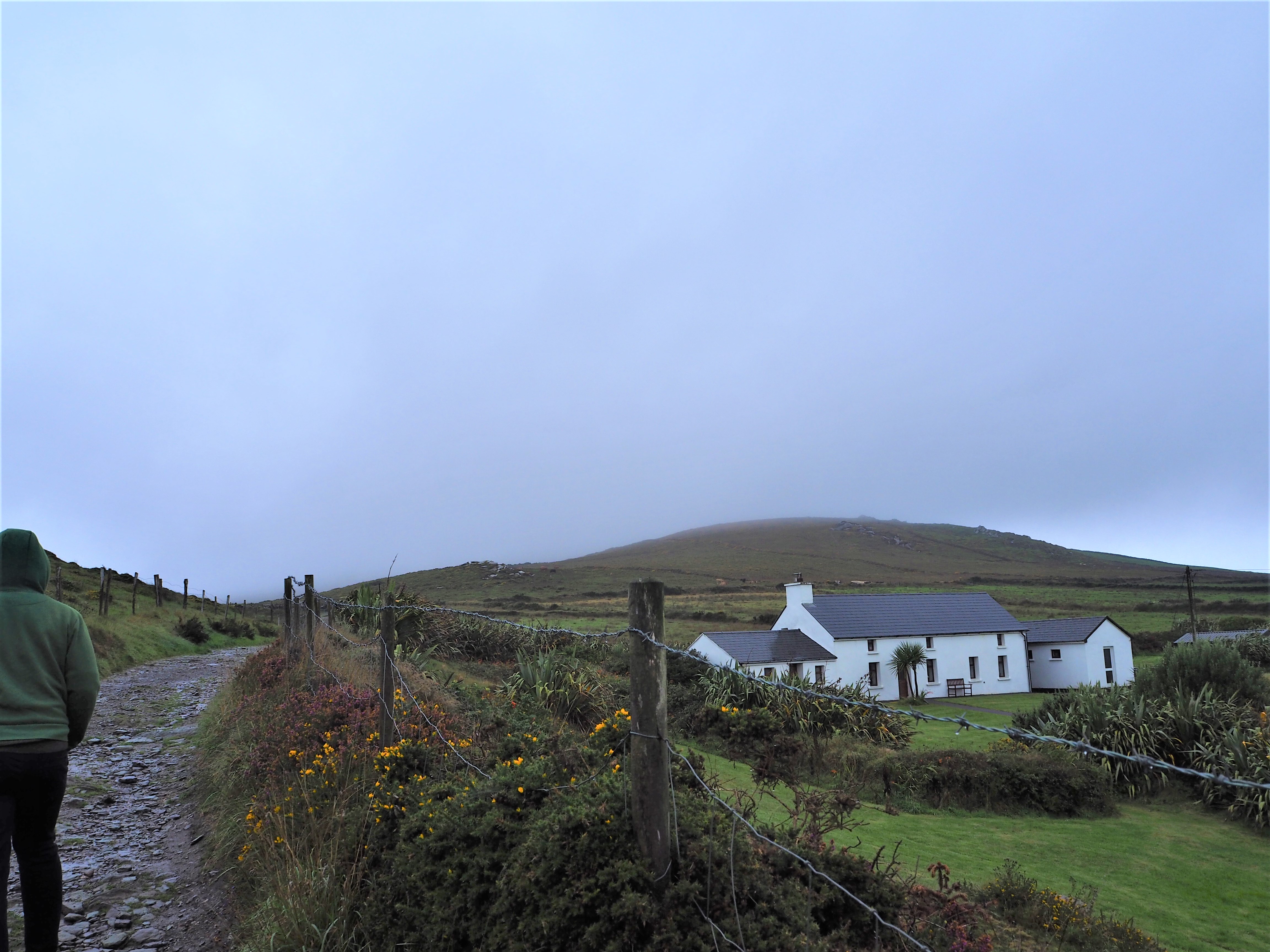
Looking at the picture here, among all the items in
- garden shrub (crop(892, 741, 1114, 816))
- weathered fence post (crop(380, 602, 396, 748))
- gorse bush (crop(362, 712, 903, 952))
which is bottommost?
garden shrub (crop(892, 741, 1114, 816))

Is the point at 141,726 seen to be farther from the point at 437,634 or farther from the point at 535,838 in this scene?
the point at 535,838

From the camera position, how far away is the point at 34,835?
147 inches

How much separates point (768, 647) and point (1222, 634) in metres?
41.1

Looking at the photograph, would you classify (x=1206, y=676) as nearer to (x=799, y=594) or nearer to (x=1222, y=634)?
(x=799, y=594)

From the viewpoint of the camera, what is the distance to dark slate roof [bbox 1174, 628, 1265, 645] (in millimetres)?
47844

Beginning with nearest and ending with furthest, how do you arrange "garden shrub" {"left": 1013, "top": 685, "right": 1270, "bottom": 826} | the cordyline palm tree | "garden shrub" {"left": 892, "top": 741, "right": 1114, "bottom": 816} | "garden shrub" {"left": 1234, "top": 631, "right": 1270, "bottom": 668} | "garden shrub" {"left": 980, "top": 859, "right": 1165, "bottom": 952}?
"garden shrub" {"left": 980, "top": 859, "right": 1165, "bottom": 952}
"garden shrub" {"left": 1013, "top": 685, "right": 1270, "bottom": 826}
"garden shrub" {"left": 892, "top": 741, "right": 1114, "bottom": 816}
the cordyline palm tree
"garden shrub" {"left": 1234, "top": 631, "right": 1270, "bottom": 668}

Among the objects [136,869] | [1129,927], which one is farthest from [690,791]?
[1129,927]

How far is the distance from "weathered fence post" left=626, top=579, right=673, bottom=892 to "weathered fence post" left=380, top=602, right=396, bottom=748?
9.53 feet

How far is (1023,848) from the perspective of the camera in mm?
10109

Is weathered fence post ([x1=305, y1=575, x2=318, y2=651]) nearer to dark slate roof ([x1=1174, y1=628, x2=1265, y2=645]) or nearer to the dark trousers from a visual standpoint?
the dark trousers

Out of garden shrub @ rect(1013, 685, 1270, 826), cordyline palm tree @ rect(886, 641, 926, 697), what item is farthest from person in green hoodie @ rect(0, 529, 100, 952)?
cordyline palm tree @ rect(886, 641, 926, 697)

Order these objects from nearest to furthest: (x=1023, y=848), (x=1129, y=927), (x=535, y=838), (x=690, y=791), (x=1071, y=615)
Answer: (x=535, y=838)
(x=690, y=791)
(x=1129, y=927)
(x=1023, y=848)
(x=1071, y=615)

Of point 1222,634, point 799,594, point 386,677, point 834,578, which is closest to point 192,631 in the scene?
point 386,677

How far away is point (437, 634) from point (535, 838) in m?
15.4
